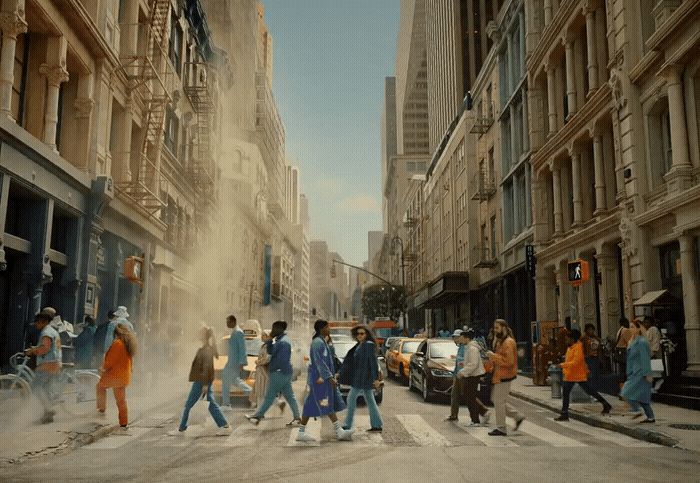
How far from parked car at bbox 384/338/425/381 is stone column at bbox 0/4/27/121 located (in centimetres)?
1344

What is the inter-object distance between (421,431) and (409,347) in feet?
37.9

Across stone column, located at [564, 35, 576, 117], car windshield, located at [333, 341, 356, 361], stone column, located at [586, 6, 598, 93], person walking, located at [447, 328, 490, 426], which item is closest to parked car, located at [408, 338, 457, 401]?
car windshield, located at [333, 341, 356, 361]

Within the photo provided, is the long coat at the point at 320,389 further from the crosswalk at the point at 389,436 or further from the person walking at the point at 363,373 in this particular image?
the crosswalk at the point at 389,436

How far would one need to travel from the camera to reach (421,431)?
1104 cm

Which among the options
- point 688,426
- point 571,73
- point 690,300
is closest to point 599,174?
point 571,73

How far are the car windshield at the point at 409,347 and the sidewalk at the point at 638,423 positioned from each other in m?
5.41

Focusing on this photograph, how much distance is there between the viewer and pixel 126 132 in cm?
2142

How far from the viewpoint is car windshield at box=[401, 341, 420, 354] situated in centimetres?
2238

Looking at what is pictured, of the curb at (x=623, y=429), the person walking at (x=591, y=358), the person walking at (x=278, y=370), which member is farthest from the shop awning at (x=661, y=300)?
the person walking at (x=278, y=370)

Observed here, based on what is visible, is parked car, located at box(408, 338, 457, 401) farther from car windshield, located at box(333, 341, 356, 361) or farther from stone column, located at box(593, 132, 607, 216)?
stone column, located at box(593, 132, 607, 216)

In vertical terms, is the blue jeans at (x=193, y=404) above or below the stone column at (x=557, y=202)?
below

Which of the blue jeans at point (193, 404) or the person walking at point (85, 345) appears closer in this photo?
the blue jeans at point (193, 404)

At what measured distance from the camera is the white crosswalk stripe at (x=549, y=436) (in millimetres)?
9836

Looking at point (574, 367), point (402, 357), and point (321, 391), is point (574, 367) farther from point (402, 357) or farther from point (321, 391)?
point (402, 357)
